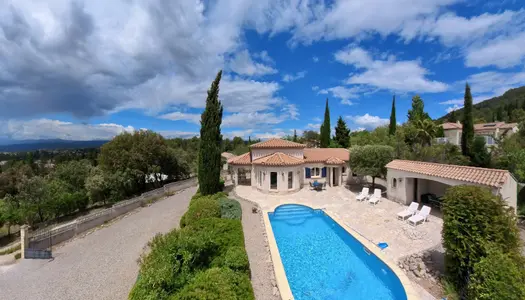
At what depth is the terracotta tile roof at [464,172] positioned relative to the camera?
13555 millimetres

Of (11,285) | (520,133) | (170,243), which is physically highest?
(520,133)

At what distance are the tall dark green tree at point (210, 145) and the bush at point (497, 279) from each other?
20.5 meters

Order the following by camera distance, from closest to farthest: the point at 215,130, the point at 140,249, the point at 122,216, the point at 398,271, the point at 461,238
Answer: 1. the point at 461,238
2. the point at 398,271
3. the point at 140,249
4. the point at 122,216
5. the point at 215,130

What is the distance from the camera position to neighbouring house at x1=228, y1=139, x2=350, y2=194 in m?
26.2

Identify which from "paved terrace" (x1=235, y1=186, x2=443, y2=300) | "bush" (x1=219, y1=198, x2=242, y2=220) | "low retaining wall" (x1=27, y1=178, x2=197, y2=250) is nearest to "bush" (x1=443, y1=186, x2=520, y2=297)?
"paved terrace" (x1=235, y1=186, x2=443, y2=300)

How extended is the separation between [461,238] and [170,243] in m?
11.5

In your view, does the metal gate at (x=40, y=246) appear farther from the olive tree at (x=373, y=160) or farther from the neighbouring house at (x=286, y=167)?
the olive tree at (x=373, y=160)

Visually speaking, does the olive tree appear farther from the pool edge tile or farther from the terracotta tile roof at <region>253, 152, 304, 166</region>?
the pool edge tile

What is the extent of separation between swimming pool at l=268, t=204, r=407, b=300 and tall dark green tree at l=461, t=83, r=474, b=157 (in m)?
26.9

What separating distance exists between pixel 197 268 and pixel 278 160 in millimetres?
18440

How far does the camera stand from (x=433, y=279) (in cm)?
955

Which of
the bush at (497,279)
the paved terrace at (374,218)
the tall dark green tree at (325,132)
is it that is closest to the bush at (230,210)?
the paved terrace at (374,218)

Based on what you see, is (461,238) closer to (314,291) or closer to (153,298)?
(314,291)

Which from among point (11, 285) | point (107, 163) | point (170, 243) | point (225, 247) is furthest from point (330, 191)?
point (107, 163)
